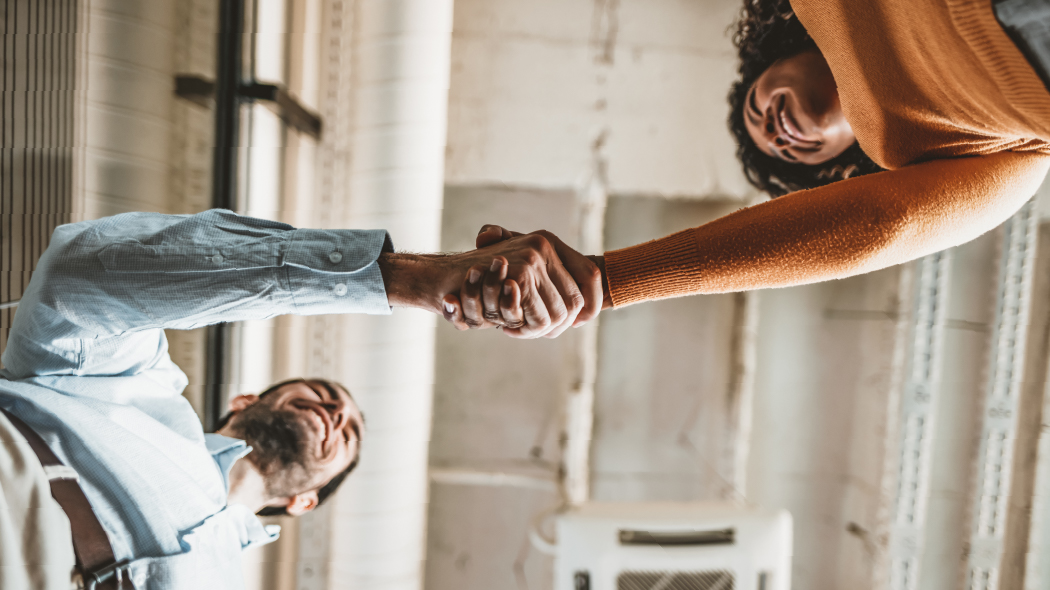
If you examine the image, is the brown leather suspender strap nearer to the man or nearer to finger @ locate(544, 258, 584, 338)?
the man

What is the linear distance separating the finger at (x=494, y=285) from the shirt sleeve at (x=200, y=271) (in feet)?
0.39

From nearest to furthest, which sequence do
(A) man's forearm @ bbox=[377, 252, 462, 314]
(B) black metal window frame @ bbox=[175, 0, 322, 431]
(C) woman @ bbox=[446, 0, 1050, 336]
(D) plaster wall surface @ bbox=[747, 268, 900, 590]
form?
(C) woman @ bbox=[446, 0, 1050, 336]
(A) man's forearm @ bbox=[377, 252, 462, 314]
(B) black metal window frame @ bbox=[175, 0, 322, 431]
(D) plaster wall surface @ bbox=[747, 268, 900, 590]

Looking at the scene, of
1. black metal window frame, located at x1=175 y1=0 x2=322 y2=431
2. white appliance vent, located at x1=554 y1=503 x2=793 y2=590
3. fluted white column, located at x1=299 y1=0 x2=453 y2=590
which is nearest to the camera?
black metal window frame, located at x1=175 y1=0 x2=322 y2=431

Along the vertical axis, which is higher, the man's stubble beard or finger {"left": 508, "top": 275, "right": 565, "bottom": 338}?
finger {"left": 508, "top": 275, "right": 565, "bottom": 338}

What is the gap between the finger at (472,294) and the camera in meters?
0.62

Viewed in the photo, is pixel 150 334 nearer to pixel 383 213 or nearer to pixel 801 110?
pixel 383 213

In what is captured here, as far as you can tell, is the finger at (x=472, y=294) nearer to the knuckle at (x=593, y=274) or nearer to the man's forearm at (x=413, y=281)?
the man's forearm at (x=413, y=281)

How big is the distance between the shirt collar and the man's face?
9 centimetres

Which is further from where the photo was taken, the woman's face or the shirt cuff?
the woman's face

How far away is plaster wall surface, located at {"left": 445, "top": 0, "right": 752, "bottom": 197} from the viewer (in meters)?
1.60

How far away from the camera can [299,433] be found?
1.21 meters

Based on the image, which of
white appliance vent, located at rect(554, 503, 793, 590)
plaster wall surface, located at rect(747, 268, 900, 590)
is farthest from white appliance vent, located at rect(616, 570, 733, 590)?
plaster wall surface, located at rect(747, 268, 900, 590)

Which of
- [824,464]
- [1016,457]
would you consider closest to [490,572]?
[824,464]

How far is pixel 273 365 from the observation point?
1503 millimetres
